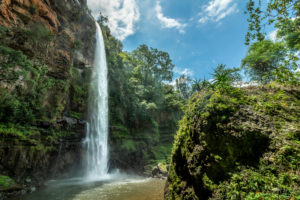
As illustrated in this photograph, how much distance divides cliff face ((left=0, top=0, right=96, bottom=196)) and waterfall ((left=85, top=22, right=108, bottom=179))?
98 centimetres

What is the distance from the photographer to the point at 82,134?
14.6m

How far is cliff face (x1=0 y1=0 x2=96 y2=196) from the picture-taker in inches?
321

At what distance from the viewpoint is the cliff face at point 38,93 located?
816 centimetres

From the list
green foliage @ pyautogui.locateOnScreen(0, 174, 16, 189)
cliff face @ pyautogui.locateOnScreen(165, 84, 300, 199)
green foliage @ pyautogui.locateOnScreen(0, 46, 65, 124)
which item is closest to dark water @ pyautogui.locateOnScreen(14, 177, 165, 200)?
green foliage @ pyautogui.locateOnScreen(0, 174, 16, 189)

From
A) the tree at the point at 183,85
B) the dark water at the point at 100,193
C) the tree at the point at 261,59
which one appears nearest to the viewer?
the dark water at the point at 100,193

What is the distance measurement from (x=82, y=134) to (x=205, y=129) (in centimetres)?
1401

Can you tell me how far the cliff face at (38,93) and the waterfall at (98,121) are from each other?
3.22 feet

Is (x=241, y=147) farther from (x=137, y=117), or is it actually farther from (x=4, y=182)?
(x=137, y=117)

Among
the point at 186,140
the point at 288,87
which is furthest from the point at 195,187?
the point at 288,87

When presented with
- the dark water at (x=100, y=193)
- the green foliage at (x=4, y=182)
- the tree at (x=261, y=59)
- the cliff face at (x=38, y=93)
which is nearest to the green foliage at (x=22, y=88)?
the cliff face at (x=38, y=93)

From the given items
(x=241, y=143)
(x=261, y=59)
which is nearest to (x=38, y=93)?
(x=241, y=143)

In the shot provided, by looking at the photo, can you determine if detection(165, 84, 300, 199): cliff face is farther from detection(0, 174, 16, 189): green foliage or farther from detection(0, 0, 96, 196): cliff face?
detection(0, 0, 96, 196): cliff face

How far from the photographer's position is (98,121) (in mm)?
17094

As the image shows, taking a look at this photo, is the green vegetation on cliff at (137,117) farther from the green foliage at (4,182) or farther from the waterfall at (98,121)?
the green foliage at (4,182)
